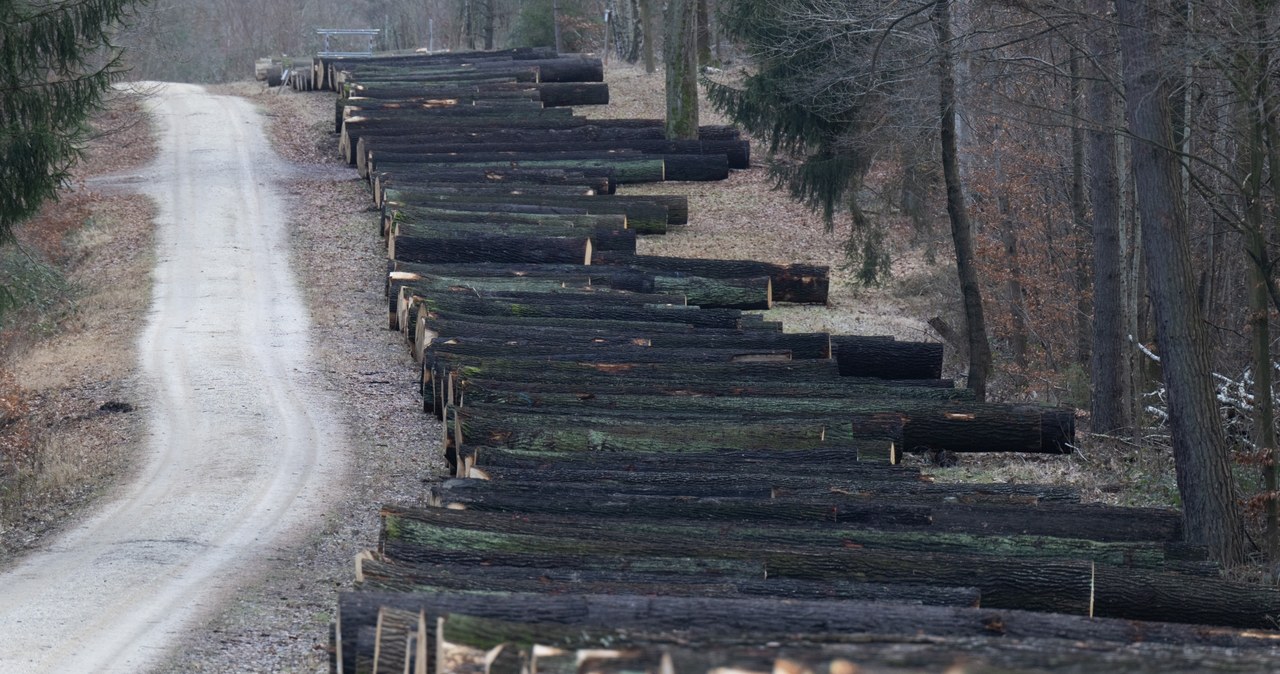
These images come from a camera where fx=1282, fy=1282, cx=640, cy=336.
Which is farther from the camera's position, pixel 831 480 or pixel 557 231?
pixel 557 231

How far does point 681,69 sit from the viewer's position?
30594 millimetres

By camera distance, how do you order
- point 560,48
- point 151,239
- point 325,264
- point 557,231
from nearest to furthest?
point 557,231 < point 325,264 < point 151,239 < point 560,48

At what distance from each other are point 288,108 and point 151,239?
13439 millimetres

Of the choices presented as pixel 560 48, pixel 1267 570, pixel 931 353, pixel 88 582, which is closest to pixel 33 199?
pixel 88 582

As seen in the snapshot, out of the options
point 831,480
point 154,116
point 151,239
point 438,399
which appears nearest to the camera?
point 831,480

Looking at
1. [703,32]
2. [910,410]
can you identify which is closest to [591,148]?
[703,32]

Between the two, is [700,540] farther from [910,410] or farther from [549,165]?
[549,165]

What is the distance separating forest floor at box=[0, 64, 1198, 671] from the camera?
1116 cm

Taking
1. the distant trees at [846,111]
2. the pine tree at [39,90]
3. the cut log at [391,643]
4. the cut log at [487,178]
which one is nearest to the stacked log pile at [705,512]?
the cut log at [391,643]

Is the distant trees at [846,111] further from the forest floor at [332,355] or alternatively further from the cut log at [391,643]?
the cut log at [391,643]

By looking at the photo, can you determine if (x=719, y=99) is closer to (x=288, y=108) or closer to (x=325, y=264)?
(x=325, y=264)

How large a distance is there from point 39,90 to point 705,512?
906 centimetres

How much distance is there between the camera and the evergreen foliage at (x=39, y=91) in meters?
13.4

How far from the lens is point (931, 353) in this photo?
16.6 meters
